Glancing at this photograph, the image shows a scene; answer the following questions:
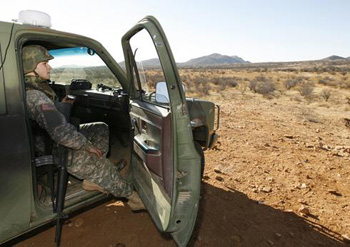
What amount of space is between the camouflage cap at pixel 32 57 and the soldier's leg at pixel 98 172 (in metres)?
0.86

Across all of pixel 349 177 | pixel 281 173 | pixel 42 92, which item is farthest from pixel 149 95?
pixel 349 177

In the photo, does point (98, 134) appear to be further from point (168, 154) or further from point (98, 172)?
point (168, 154)

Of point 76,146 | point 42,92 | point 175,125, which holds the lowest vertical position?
point 76,146

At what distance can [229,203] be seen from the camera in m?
3.77

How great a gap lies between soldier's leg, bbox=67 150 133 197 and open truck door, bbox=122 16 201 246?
0.83ft

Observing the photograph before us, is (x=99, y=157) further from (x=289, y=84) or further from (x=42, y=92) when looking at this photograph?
(x=289, y=84)

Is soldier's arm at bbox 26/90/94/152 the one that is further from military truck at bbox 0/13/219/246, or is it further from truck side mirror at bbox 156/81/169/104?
truck side mirror at bbox 156/81/169/104

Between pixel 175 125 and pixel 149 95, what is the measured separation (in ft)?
3.35

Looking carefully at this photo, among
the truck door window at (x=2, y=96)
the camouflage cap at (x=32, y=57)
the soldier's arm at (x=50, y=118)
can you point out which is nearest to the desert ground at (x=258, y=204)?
the soldier's arm at (x=50, y=118)

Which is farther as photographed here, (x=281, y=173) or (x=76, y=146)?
(x=281, y=173)

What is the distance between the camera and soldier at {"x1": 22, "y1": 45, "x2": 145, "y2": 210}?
2322 millimetres

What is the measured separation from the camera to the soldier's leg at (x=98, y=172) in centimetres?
262

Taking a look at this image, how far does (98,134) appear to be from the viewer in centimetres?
338

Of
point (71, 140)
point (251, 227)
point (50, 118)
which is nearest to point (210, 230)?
point (251, 227)
